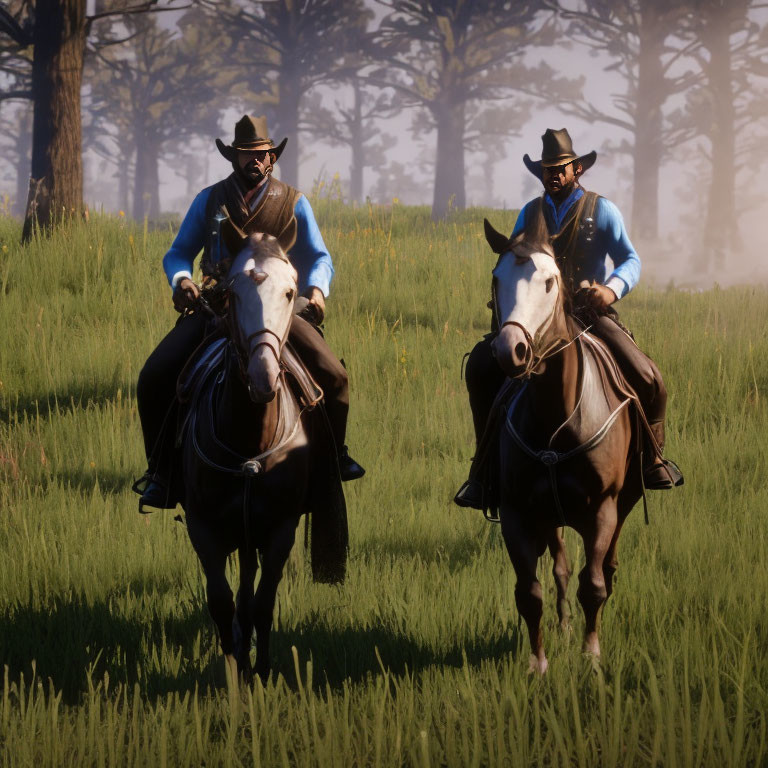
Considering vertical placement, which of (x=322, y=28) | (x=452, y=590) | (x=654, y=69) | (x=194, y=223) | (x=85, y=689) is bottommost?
(x=85, y=689)

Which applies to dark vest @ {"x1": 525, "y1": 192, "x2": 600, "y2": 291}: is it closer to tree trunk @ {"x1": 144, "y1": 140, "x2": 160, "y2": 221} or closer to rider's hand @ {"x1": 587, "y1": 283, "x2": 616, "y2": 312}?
rider's hand @ {"x1": 587, "y1": 283, "x2": 616, "y2": 312}

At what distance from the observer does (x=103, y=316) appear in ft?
33.1

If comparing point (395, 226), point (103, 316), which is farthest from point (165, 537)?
point (395, 226)

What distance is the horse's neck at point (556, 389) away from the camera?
424 cm

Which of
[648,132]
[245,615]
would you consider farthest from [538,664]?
[648,132]

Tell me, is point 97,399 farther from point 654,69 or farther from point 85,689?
point 654,69

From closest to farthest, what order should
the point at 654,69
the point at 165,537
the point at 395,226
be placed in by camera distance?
1. the point at 165,537
2. the point at 395,226
3. the point at 654,69

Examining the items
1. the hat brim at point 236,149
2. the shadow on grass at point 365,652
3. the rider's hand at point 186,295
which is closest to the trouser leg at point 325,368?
A: the rider's hand at point 186,295

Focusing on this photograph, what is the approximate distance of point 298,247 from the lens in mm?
5434

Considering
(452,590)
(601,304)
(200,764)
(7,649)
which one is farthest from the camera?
(452,590)

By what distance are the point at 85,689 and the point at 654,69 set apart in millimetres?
29763

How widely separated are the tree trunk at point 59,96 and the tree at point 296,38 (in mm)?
21344

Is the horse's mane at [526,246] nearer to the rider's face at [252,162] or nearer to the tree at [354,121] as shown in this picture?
the rider's face at [252,162]

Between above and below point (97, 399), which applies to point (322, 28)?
above
